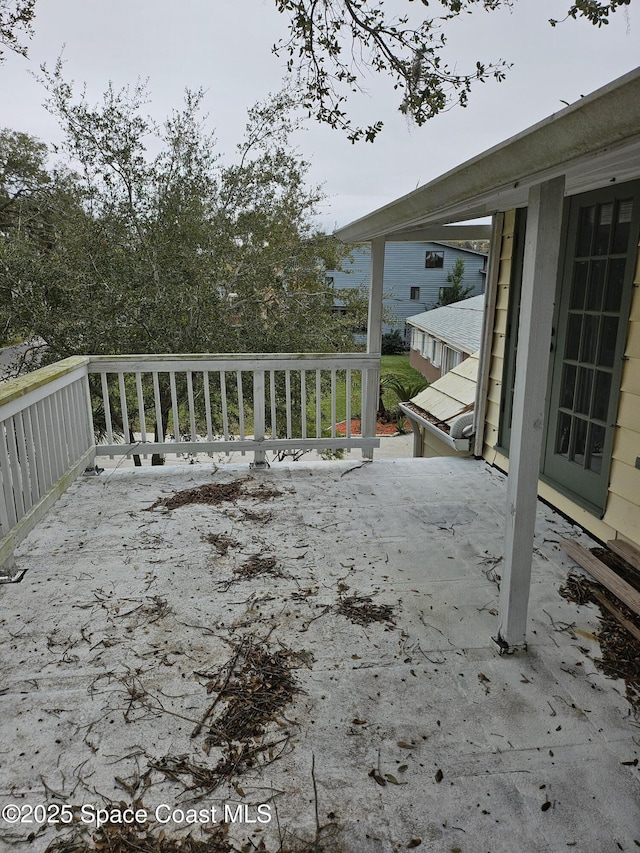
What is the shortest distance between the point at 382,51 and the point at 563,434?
3.43 metres

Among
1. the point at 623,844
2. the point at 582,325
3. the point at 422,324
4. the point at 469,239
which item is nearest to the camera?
the point at 623,844

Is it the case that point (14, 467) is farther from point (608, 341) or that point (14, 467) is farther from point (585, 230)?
point (585, 230)

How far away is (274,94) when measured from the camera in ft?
28.1

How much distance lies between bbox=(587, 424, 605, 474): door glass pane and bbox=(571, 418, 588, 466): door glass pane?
69mm

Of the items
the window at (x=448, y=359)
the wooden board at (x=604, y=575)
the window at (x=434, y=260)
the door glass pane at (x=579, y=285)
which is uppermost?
the window at (x=434, y=260)

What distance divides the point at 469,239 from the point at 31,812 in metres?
5.14

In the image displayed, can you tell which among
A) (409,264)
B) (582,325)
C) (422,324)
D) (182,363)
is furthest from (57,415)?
(409,264)

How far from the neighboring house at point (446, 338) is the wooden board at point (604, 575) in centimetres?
811

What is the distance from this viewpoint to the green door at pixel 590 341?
3340mm

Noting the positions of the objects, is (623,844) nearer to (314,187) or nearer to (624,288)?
(624,288)

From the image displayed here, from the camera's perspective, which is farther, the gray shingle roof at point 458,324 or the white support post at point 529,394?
the gray shingle roof at point 458,324

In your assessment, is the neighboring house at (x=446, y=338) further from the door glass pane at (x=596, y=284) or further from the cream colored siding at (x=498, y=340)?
the door glass pane at (x=596, y=284)

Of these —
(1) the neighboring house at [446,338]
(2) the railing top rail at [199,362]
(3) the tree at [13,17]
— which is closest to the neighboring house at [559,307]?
(2) the railing top rail at [199,362]

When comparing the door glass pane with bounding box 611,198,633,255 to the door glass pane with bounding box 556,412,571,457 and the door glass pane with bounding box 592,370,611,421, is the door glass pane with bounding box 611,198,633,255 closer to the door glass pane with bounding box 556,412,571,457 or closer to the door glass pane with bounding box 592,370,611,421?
the door glass pane with bounding box 592,370,611,421
